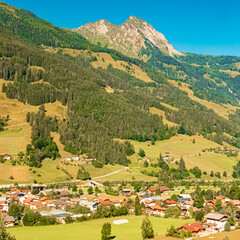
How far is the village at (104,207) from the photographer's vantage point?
89.1m

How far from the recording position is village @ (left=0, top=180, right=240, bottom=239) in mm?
89125

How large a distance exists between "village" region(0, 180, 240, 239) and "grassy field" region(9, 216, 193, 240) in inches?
173

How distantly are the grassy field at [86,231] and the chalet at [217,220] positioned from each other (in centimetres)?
652

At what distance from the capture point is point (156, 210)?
106688 mm

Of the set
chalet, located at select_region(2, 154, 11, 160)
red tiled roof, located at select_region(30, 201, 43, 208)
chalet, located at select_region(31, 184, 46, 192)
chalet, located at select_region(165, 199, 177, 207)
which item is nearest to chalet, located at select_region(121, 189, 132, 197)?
chalet, located at select_region(165, 199, 177, 207)

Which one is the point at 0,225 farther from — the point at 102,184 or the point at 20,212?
the point at 102,184

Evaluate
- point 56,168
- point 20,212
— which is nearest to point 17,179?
point 56,168

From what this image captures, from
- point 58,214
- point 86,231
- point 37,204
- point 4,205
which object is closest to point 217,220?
point 86,231

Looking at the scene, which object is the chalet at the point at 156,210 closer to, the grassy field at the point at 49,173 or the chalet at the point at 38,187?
the chalet at the point at 38,187

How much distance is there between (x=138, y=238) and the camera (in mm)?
69188

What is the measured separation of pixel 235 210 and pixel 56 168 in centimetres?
9671

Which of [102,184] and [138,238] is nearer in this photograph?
[138,238]

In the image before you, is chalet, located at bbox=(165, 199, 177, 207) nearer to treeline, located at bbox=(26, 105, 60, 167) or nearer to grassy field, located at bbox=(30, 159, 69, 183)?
grassy field, located at bbox=(30, 159, 69, 183)

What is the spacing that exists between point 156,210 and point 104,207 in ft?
57.7
